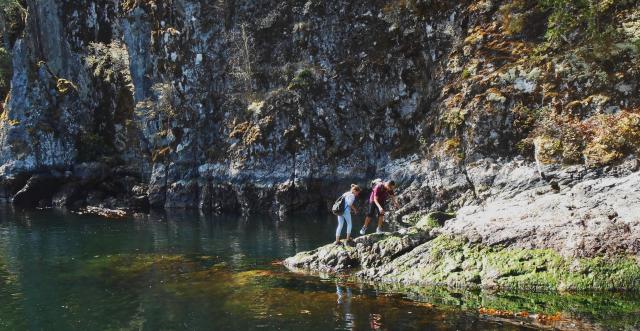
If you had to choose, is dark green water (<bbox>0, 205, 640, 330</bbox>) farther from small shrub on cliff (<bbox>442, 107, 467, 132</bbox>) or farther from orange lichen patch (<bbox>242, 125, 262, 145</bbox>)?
orange lichen patch (<bbox>242, 125, 262, 145</bbox>)

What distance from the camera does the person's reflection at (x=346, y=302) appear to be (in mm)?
12633

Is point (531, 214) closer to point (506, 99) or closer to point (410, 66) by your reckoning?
point (506, 99)

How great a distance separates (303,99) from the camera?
4225 cm

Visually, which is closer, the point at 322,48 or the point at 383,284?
the point at 383,284

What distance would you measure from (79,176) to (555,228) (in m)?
46.1

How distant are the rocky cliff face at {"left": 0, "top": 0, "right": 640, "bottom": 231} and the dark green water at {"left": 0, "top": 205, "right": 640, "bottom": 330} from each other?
13643mm

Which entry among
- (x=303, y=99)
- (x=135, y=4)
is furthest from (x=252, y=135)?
(x=135, y=4)

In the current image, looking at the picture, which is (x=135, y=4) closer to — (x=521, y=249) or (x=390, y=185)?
(x=390, y=185)

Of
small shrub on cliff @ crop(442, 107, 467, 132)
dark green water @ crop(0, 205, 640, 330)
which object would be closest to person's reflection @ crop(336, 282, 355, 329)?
dark green water @ crop(0, 205, 640, 330)

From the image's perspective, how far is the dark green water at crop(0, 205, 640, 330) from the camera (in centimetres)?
1268

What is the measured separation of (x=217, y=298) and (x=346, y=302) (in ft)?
12.6

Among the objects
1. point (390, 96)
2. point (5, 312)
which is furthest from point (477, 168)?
point (5, 312)

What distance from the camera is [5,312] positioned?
584 inches

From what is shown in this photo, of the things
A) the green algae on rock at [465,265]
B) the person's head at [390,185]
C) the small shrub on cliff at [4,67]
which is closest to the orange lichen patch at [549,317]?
the green algae on rock at [465,265]
